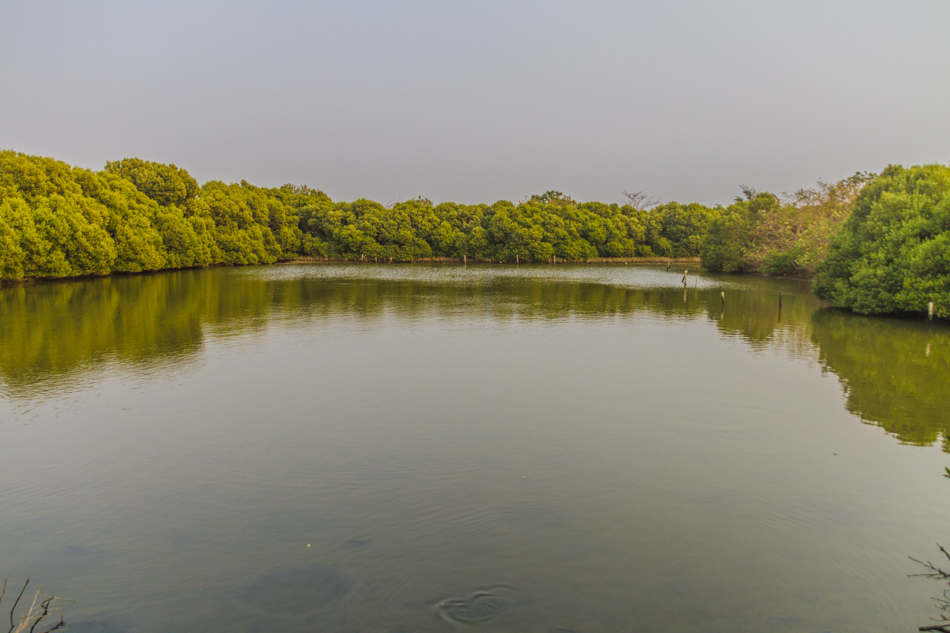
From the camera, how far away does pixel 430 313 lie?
94.7ft

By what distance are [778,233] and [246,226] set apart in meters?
64.1

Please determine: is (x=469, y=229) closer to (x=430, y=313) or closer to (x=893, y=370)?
(x=430, y=313)

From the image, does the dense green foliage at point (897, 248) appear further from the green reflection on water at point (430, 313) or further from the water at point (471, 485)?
the water at point (471, 485)

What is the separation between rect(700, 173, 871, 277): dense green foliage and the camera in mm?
47791

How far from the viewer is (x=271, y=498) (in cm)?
826

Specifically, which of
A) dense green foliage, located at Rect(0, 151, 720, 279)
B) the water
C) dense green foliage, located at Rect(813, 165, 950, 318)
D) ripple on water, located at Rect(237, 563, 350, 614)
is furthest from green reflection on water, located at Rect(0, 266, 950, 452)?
ripple on water, located at Rect(237, 563, 350, 614)

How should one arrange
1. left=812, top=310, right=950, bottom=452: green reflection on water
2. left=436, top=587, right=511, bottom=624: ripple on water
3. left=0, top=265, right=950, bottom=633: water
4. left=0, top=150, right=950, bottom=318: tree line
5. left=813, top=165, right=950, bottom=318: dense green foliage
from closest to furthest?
left=436, top=587, right=511, bottom=624: ripple on water
left=0, top=265, right=950, bottom=633: water
left=812, top=310, right=950, bottom=452: green reflection on water
left=813, top=165, right=950, bottom=318: dense green foliage
left=0, top=150, right=950, bottom=318: tree line

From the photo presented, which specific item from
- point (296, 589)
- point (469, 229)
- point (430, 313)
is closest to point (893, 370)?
point (296, 589)

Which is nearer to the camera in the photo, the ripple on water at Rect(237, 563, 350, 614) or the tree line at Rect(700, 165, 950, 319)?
the ripple on water at Rect(237, 563, 350, 614)

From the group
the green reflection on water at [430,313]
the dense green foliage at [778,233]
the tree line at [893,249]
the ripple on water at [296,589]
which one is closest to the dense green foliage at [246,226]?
the green reflection on water at [430,313]

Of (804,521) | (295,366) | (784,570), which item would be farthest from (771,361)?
(295,366)

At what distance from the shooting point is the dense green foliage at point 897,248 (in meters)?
24.6

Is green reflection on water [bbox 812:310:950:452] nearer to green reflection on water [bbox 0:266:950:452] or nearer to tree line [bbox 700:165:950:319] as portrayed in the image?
green reflection on water [bbox 0:266:950:452]

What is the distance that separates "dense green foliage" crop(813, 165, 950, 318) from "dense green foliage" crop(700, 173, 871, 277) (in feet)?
29.8
